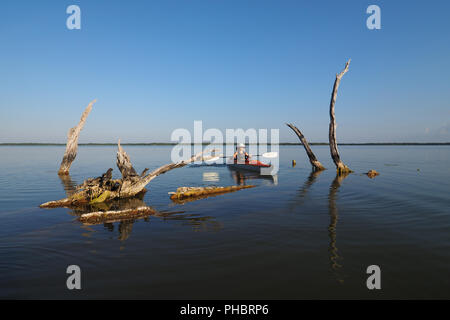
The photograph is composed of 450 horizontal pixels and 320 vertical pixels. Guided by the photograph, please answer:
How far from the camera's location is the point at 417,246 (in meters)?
7.37

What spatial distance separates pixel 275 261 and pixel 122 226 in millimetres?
6202

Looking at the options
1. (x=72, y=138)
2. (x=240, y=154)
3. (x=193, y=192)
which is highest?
(x=72, y=138)

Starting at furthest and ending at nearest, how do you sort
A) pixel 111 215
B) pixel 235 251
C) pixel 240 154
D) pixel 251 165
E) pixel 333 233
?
pixel 240 154 < pixel 251 165 < pixel 111 215 < pixel 333 233 < pixel 235 251

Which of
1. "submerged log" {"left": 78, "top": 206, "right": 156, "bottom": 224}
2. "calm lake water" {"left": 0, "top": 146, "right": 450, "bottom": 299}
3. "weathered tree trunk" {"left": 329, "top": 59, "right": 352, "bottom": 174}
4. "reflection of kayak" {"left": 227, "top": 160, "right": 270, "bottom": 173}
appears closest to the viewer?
"calm lake water" {"left": 0, "top": 146, "right": 450, "bottom": 299}

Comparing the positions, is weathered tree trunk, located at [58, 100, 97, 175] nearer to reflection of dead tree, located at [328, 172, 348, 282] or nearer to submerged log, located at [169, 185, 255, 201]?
submerged log, located at [169, 185, 255, 201]

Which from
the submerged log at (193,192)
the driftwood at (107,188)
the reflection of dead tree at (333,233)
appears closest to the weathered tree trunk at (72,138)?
the driftwood at (107,188)

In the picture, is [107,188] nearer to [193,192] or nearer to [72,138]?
[193,192]

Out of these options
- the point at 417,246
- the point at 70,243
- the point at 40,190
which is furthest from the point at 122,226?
the point at 40,190

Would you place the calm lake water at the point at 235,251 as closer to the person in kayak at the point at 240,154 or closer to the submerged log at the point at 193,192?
the submerged log at the point at 193,192

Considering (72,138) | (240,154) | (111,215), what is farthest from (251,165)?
(111,215)

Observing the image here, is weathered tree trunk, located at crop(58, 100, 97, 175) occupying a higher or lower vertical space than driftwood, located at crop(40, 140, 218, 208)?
higher

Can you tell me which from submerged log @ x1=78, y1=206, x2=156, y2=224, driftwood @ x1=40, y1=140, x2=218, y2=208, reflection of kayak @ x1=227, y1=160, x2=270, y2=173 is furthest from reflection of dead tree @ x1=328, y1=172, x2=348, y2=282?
reflection of kayak @ x1=227, y1=160, x2=270, y2=173

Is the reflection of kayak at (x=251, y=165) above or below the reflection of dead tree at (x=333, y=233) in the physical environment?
above
